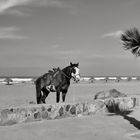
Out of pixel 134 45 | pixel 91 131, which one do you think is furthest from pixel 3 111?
pixel 134 45

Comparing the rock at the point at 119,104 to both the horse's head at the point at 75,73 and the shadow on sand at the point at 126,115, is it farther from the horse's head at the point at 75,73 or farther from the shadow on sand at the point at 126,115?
the horse's head at the point at 75,73

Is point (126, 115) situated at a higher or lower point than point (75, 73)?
lower

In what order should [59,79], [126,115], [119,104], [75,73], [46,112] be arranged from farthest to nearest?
[119,104] < [59,79] < [75,73] < [126,115] < [46,112]

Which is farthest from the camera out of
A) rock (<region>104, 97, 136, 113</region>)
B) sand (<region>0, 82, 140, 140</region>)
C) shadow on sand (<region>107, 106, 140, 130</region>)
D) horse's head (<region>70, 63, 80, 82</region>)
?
rock (<region>104, 97, 136, 113</region>)

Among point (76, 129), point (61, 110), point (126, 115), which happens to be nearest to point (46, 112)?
point (61, 110)

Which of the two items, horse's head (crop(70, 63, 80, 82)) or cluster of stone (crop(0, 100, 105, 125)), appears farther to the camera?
horse's head (crop(70, 63, 80, 82))

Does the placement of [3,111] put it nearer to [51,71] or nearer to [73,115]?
[73,115]

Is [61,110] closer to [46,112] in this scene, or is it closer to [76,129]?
[46,112]

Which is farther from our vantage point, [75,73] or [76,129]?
[75,73]

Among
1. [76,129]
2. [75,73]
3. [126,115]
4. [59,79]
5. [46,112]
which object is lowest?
[76,129]

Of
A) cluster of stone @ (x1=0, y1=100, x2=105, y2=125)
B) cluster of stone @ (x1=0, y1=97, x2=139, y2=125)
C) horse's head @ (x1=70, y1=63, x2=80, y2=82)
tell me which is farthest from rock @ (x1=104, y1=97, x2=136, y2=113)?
horse's head @ (x1=70, y1=63, x2=80, y2=82)

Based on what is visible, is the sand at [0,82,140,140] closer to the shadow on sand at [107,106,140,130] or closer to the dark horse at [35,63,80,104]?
the shadow on sand at [107,106,140,130]

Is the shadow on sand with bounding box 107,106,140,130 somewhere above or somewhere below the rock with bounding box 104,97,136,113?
below

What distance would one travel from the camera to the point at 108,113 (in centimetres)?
1258
